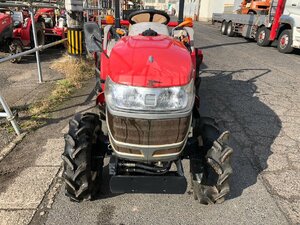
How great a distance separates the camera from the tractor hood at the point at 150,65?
2.16 metres

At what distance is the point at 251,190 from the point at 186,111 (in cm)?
142

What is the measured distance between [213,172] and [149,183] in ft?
2.16

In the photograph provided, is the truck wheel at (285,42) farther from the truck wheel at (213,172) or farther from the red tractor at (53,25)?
the truck wheel at (213,172)

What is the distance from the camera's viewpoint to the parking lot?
2.61m

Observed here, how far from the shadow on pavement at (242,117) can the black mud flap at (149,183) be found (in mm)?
815

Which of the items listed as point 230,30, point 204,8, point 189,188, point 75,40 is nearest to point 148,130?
point 189,188

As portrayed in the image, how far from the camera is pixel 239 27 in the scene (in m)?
15.2

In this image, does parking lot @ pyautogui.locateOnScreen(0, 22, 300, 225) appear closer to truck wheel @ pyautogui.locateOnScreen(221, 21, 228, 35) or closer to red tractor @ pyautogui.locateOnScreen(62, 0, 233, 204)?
red tractor @ pyautogui.locateOnScreen(62, 0, 233, 204)

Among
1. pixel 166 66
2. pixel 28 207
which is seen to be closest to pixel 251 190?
pixel 166 66

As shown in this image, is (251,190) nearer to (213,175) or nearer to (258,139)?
(213,175)

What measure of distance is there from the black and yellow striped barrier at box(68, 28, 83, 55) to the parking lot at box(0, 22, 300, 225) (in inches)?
70.6

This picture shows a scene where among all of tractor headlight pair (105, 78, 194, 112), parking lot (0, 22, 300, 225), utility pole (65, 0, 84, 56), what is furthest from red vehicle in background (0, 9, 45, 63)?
tractor headlight pair (105, 78, 194, 112)

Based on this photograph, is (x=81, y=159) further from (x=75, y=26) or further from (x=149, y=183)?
(x=75, y=26)

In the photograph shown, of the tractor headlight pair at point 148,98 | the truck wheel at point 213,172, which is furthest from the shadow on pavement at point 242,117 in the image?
the tractor headlight pair at point 148,98
